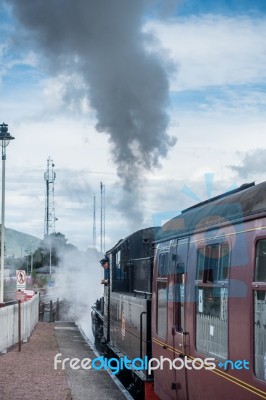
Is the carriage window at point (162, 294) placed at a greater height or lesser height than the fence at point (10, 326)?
greater

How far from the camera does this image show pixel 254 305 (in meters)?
5.64

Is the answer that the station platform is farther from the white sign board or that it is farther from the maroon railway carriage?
the maroon railway carriage

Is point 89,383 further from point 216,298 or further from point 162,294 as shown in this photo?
point 216,298

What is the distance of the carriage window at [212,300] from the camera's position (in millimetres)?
6449

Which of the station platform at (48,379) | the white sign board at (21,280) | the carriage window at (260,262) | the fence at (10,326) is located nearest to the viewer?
the carriage window at (260,262)

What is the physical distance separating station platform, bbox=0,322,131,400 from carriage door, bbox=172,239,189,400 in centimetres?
480

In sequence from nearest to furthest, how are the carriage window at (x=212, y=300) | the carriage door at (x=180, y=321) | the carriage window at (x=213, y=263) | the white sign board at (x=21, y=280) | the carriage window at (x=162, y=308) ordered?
the carriage window at (x=212, y=300), the carriage window at (x=213, y=263), the carriage door at (x=180, y=321), the carriage window at (x=162, y=308), the white sign board at (x=21, y=280)

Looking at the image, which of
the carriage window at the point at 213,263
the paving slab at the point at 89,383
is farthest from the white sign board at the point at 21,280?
the carriage window at the point at 213,263

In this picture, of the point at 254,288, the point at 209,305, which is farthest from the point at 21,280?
the point at 254,288

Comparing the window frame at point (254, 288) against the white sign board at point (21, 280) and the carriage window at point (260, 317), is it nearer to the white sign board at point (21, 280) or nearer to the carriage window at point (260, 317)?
the carriage window at point (260, 317)

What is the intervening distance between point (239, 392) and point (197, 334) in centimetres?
144

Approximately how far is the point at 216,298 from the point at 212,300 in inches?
6.0

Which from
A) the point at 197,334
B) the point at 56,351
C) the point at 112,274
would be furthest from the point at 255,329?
the point at 56,351

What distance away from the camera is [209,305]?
6.94 meters
